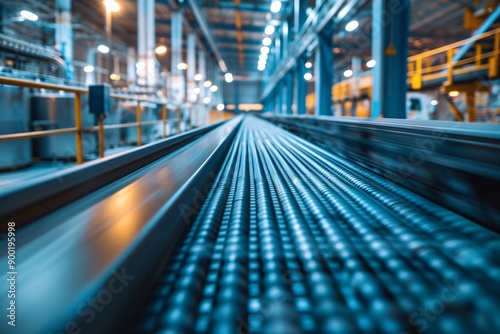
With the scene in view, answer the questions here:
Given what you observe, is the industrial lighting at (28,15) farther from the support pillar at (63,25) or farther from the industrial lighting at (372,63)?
the industrial lighting at (372,63)

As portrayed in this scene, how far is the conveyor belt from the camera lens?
666mm

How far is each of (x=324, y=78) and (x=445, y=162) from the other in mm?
6179

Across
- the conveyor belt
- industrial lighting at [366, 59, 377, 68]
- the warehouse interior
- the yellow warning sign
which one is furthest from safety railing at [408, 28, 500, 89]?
the conveyor belt

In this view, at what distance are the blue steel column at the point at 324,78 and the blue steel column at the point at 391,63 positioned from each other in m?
2.81

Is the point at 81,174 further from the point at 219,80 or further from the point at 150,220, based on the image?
the point at 219,80

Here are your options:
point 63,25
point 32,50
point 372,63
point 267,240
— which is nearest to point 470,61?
point 372,63

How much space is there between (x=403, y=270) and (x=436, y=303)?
16cm

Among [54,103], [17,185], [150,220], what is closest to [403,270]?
[150,220]

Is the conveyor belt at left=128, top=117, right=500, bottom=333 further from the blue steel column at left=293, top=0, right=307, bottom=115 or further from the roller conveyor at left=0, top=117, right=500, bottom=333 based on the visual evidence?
the blue steel column at left=293, top=0, right=307, bottom=115

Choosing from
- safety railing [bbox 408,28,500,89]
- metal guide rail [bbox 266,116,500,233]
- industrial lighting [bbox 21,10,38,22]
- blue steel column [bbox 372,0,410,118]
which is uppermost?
industrial lighting [bbox 21,10,38,22]

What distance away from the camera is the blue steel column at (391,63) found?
13.1 ft

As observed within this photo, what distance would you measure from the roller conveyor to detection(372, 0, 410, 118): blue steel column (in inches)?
117

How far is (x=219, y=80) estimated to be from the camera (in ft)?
98.1

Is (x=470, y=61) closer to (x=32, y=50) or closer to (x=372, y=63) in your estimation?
(x=372, y=63)
